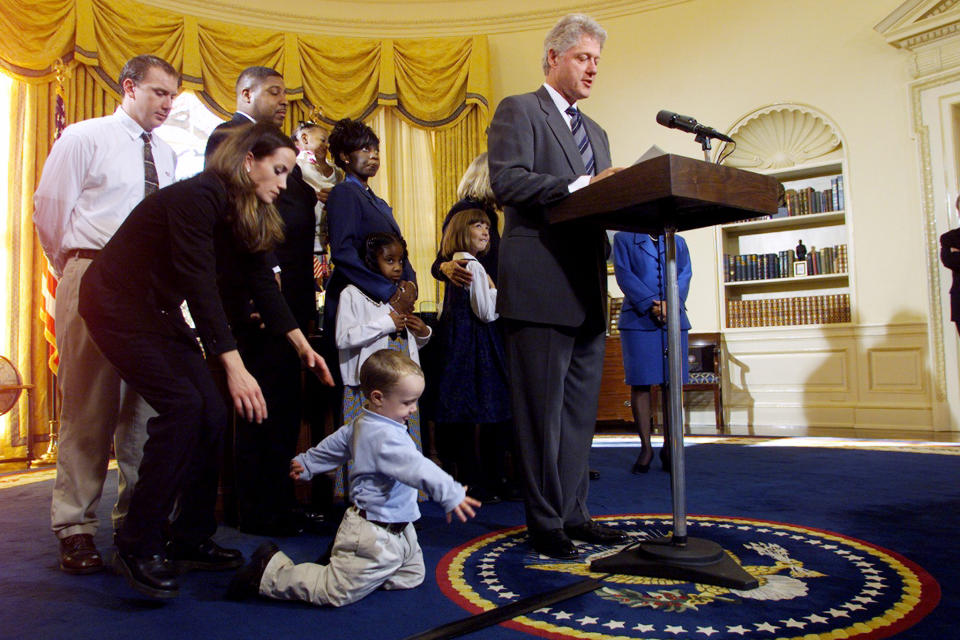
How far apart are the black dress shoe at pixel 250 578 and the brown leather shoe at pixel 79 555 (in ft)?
1.84

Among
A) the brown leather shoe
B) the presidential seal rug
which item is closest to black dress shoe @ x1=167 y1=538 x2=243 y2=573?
the brown leather shoe

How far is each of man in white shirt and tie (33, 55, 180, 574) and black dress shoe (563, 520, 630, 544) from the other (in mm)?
1336

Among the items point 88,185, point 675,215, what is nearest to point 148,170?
point 88,185

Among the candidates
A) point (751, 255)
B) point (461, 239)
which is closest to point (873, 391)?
point (751, 255)

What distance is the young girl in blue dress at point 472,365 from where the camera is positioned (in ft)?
9.56

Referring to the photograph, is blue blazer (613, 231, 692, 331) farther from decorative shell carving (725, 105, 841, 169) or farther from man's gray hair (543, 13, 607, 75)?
decorative shell carving (725, 105, 841, 169)

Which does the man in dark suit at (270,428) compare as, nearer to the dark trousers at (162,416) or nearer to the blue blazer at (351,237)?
the blue blazer at (351,237)

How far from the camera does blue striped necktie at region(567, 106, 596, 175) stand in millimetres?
2252

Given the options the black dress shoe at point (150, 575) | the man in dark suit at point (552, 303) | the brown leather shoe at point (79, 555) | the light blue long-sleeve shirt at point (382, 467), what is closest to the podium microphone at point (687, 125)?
the man in dark suit at point (552, 303)

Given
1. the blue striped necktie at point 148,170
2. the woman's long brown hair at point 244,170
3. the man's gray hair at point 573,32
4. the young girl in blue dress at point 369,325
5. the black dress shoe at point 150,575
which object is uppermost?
the man's gray hair at point 573,32

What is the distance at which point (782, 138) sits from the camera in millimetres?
6566

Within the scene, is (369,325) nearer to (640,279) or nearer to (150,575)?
(150,575)

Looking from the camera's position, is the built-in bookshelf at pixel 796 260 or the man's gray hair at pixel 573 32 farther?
the built-in bookshelf at pixel 796 260

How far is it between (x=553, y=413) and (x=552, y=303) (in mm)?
311
